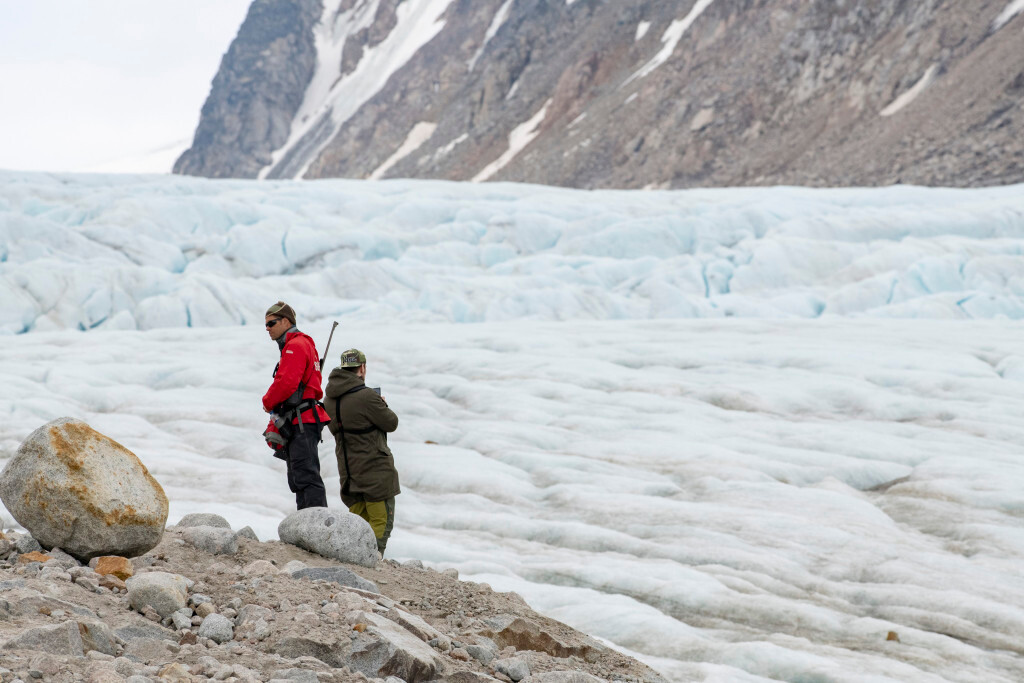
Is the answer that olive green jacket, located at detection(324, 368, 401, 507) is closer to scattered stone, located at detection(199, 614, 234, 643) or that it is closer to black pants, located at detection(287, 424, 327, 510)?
black pants, located at detection(287, 424, 327, 510)

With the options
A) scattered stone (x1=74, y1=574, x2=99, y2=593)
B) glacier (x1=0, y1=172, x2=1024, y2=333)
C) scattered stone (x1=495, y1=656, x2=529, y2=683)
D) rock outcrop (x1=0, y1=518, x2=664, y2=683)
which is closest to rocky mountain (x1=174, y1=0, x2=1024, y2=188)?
glacier (x1=0, y1=172, x2=1024, y2=333)

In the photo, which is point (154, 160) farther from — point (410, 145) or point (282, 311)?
point (282, 311)

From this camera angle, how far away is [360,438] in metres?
5.28

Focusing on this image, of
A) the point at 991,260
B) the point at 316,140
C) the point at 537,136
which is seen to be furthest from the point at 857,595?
the point at 316,140

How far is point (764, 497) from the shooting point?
749 centimetres

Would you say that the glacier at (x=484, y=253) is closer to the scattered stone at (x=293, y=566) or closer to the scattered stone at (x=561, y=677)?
the scattered stone at (x=293, y=566)

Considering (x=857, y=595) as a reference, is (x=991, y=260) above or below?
above

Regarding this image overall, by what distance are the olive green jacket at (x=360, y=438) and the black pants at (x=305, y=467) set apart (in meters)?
0.16

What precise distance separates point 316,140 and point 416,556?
3750 inches

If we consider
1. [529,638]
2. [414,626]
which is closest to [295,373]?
[414,626]

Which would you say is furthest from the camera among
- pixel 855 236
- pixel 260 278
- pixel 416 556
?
pixel 855 236

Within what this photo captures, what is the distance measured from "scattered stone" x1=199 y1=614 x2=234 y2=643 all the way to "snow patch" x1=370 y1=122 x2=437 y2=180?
75323mm

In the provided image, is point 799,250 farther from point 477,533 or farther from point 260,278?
point 477,533

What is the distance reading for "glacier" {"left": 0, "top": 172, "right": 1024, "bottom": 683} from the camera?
5703 millimetres
